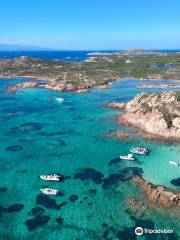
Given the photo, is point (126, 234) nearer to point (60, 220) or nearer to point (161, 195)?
point (60, 220)

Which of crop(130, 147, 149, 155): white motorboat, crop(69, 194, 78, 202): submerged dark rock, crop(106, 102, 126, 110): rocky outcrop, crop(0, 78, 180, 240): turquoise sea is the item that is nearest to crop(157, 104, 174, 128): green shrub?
crop(0, 78, 180, 240): turquoise sea

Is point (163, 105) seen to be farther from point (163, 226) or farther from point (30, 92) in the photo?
point (30, 92)

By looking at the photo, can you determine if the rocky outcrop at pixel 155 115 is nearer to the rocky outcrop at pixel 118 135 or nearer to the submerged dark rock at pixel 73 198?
the rocky outcrop at pixel 118 135

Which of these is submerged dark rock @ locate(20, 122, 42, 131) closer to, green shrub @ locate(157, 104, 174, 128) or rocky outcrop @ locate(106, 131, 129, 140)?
rocky outcrop @ locate(106, 131, 129, 140)

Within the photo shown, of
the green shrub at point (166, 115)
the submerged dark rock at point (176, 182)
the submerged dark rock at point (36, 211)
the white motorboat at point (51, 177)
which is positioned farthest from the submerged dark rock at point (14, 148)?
the green shrub at point (166, 115)

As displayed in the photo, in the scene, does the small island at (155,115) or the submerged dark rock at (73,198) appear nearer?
the submerged dark rock at (73,198)

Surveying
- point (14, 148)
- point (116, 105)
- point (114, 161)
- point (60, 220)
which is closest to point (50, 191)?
point (60, 220)
